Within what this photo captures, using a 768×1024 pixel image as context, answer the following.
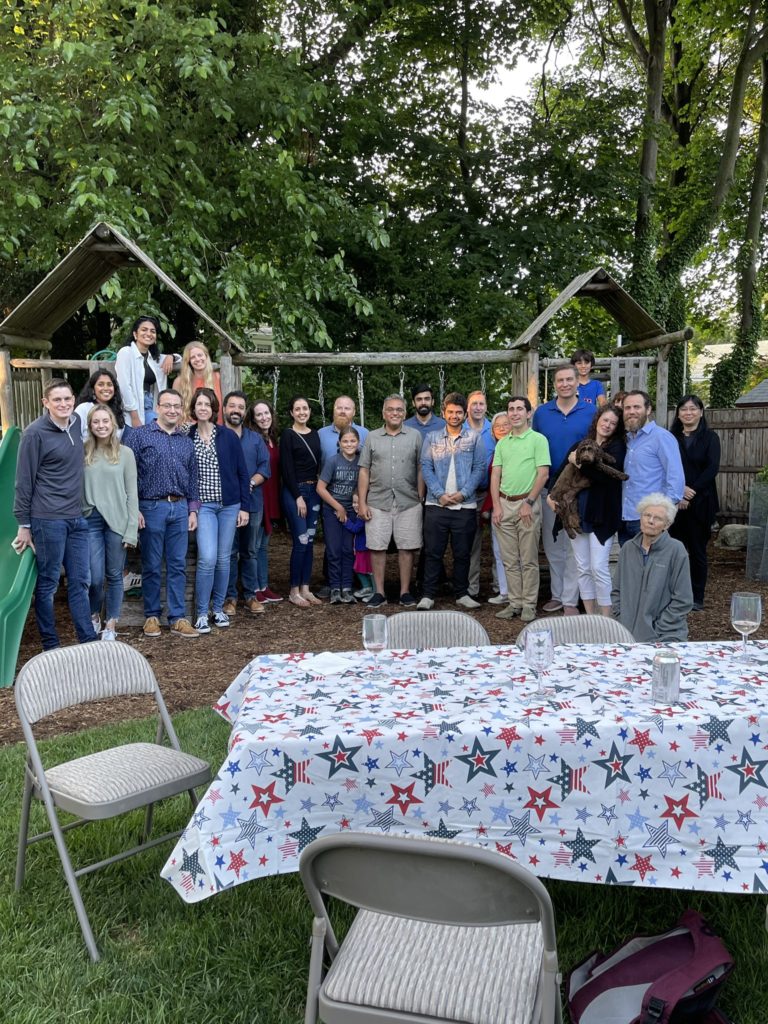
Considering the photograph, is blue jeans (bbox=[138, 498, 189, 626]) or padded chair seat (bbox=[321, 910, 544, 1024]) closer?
padded chair seat (bbox=[321, 910, 544, 1024])

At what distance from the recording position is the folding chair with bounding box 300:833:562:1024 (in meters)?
1.77

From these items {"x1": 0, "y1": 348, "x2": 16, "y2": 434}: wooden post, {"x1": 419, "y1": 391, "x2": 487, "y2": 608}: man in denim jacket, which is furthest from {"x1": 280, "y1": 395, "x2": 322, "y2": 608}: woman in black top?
{"x1": 0, "y1": 348, "x2": 16, "y2": 434}: wooden post

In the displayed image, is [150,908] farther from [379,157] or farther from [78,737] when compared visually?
[379,157]

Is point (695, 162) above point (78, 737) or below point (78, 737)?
above

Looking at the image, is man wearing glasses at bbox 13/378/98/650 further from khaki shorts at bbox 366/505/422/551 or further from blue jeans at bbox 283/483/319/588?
khaki shorts at bbox 366/505/422/551

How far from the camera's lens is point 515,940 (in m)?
2.25

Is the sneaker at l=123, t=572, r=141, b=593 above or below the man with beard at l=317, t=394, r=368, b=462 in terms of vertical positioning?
below

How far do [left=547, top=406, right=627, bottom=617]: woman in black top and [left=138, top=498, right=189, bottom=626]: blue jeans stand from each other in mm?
3070

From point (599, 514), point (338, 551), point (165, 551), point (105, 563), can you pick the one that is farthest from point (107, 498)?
point (599, 514)

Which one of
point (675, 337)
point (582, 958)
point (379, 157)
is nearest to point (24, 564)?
point (582, 958)

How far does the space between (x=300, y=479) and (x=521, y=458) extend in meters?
2.16

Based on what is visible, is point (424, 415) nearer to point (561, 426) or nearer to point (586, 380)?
point (561, 426)

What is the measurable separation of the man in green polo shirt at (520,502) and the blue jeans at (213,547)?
2360 millimetres

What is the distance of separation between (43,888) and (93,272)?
6.42 m
